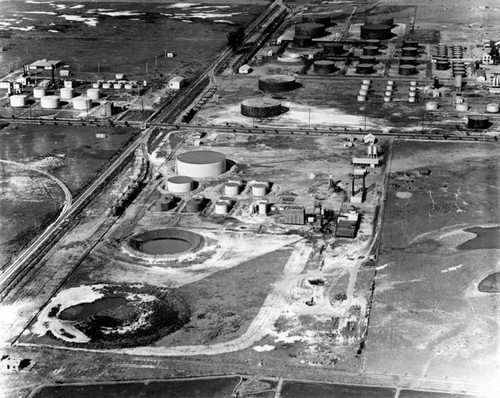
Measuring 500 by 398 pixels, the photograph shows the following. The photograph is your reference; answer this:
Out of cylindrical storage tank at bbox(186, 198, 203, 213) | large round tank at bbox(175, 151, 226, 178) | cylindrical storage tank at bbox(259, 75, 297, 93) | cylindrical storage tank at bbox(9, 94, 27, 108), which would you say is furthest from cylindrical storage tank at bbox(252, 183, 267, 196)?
cylindrical storage tank at bbox(9, 94, 27, 108)

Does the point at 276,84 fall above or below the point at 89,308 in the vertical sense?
above

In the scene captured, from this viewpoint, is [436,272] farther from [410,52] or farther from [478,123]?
[410,52]

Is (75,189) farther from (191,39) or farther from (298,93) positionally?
(191,39)

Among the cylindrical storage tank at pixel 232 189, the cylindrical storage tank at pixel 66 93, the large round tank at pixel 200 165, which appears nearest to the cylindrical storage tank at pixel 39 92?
the cylindrical storage tank at pixel 66 93

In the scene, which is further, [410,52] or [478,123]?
[410,52]

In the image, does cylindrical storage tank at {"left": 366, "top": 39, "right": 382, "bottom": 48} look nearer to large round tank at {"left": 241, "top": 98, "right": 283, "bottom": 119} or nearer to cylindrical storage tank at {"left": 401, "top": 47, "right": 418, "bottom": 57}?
cylindrical storage tank at {"left": 401, "top": 47, "right": 418, "bottom": 57}

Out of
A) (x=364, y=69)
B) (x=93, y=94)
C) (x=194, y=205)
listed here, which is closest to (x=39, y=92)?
(x=93, y=94)

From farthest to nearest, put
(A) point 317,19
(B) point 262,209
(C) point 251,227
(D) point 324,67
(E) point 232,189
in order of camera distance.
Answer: (A) point 317,19, (D) point 324,67, (E) point 232,189, (B) point 262,209, (C) point 251,227

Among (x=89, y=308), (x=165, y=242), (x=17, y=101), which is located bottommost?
(x=165, y=242)

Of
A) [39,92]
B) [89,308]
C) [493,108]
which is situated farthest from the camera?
[39,92]
